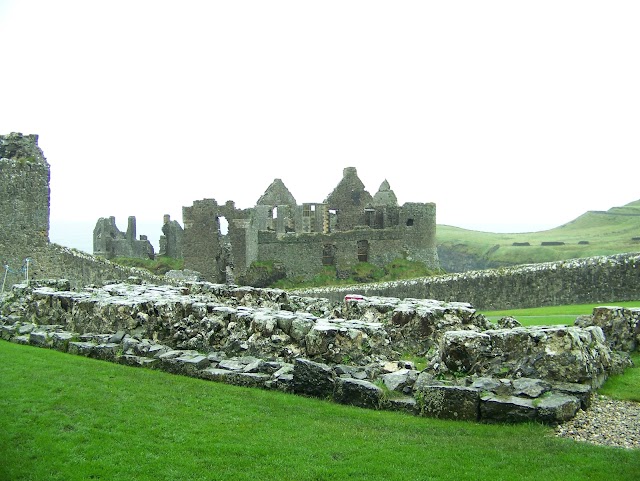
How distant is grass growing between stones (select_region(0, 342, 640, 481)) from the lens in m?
8.17

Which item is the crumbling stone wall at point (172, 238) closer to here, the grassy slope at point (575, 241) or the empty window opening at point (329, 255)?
the empty window opening at point (329, 255)

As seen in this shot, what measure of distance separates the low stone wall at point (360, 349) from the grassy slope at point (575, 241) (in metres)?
35.7

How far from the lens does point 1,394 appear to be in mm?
11430

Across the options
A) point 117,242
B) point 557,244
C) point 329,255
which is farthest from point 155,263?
point 557,244

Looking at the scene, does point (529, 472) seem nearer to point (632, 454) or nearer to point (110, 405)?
point (632, 454)

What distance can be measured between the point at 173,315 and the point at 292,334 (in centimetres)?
394

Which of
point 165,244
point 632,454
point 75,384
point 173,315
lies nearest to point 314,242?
point 165,244

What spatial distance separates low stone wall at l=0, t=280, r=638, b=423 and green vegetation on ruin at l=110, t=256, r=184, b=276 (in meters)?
29.1

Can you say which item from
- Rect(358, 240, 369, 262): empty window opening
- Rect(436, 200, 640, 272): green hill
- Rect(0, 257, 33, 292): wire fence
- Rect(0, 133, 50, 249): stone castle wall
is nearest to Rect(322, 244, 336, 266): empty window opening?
Rect(358, 240, 369, 262): empty window opening

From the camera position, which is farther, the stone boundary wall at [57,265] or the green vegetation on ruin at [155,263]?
the green vegetation on ruin at [155,263]

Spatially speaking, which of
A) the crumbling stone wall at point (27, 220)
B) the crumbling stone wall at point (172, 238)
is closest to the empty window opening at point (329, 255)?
the crumbling stone wall at point (172, 238)

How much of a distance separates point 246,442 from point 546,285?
24086 mm

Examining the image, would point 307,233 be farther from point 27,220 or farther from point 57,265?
point 27,220

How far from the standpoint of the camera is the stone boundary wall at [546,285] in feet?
91.7
